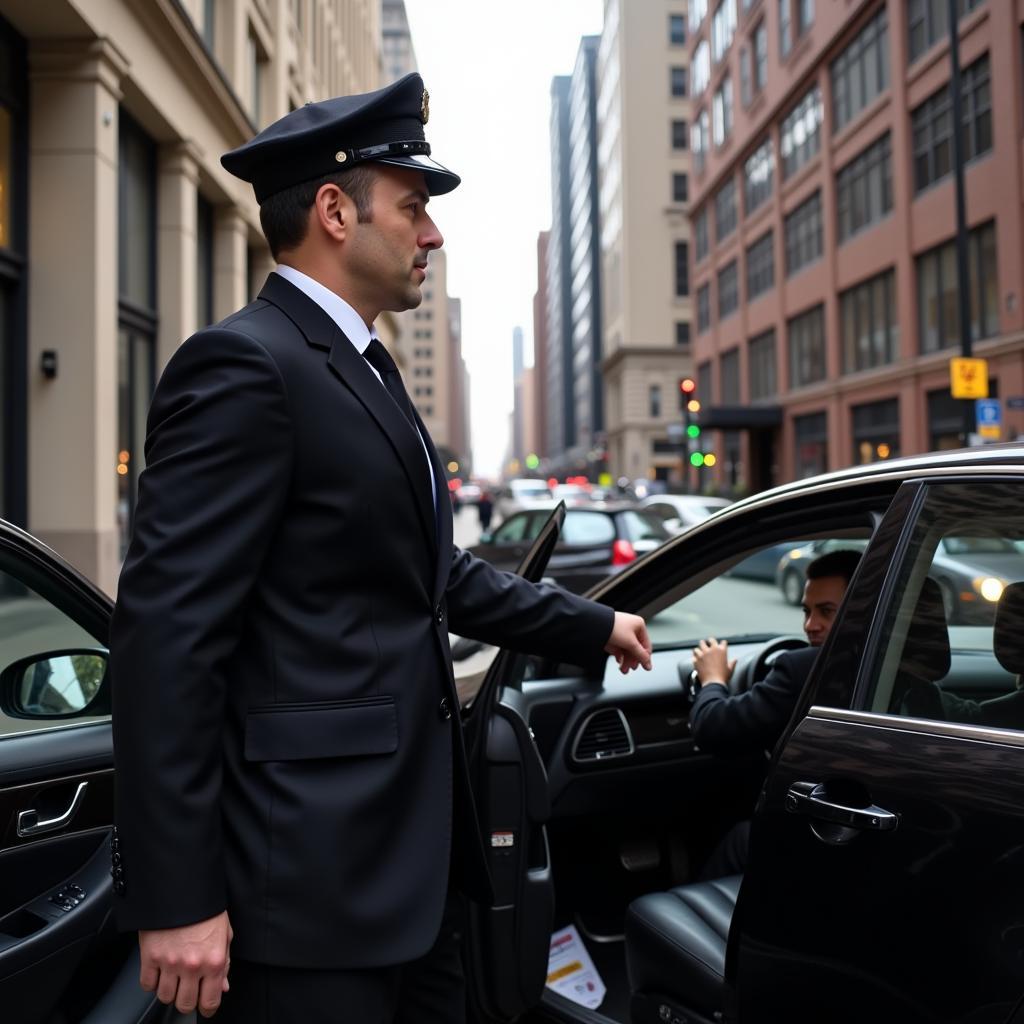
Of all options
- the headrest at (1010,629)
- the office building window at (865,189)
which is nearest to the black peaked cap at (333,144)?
the headrest at (1010,629)

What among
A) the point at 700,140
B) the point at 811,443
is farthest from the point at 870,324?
the point at 700,140

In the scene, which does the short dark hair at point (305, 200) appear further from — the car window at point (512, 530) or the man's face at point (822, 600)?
the car window at point (512, 530)

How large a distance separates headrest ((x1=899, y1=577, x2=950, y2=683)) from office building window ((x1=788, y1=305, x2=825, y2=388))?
34.9 m

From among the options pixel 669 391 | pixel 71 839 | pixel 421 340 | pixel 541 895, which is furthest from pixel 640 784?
pixel 421 340

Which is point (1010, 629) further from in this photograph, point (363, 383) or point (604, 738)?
point (604, 738)

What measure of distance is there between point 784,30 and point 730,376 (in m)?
→ 15.4

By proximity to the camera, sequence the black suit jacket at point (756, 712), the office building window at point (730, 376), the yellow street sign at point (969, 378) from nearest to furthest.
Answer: the black suit jacket at point (756, 712) → the yellow street sign at point (969, 378) → the office building window at point (730, 376)

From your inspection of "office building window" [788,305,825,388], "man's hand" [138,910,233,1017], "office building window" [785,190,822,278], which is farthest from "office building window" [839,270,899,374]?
"man's hand" [138,910,233,1017]

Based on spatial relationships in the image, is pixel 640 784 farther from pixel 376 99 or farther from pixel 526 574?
pixel 376 99

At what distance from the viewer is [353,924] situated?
1.56 meters

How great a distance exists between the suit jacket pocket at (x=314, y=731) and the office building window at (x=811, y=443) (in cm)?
3386

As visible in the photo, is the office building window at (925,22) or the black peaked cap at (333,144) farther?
the office building window at (925,22)

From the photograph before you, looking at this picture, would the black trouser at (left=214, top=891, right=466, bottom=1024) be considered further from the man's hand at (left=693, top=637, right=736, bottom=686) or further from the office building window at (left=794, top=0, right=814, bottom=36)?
the office building window at (left=794, top=0, right=814, bottom=36)

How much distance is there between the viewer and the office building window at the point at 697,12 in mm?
49781
